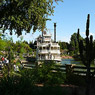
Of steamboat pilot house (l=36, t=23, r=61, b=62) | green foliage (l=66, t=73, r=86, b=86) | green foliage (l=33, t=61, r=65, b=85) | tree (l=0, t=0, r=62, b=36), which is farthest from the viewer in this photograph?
steamboat pilot house (l=36, t=23, r=61, b=62)

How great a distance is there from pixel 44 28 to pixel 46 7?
2544 mm

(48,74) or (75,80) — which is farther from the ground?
(48,74)

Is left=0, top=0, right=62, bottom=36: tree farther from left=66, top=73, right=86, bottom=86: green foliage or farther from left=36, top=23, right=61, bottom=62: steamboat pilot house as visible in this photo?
left=36, top=23, right=61, bottom=62: steamboat pilot house

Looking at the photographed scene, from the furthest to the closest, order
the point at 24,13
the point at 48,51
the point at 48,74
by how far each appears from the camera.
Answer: the point at 48,51 < the point at 24,13 < the point at 48,74

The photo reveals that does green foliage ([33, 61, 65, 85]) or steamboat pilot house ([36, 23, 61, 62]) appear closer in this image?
green foliage ([33, 61, 65, 85])

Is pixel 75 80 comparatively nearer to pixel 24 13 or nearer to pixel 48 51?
pixel 24 13

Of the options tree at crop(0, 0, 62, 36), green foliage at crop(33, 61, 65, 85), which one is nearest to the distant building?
tree at crop(0, 0, 62, 36)

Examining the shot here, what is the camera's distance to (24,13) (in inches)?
765

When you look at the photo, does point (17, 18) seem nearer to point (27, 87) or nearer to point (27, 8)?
point (27, 8)

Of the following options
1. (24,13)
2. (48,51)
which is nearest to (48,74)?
(24,13)

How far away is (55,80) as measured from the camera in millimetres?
9711

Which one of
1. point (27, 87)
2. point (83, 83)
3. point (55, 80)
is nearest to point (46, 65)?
point (55, 80)

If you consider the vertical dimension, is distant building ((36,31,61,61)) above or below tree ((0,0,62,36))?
below

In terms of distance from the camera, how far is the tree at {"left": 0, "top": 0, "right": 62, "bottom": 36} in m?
18.6
